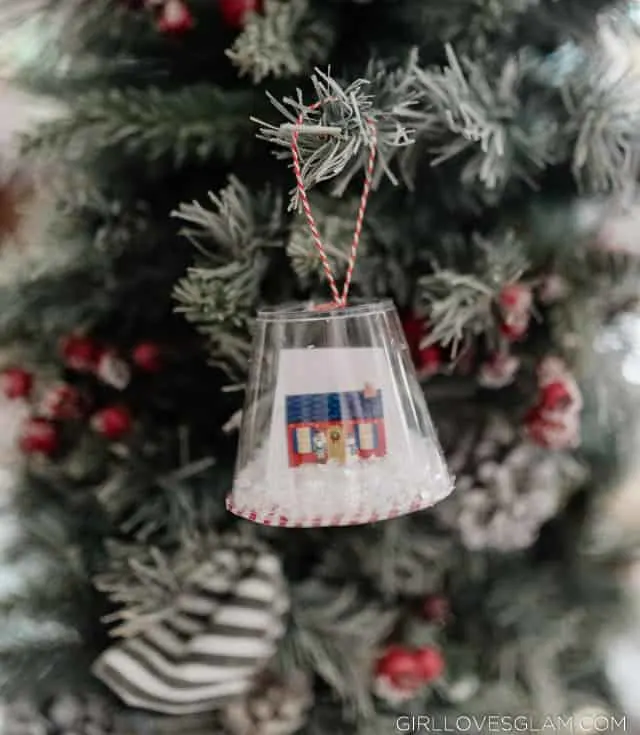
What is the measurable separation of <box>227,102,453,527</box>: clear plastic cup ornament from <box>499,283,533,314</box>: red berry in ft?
0.55

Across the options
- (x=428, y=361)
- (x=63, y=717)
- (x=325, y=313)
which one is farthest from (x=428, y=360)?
(x=63, y=717)

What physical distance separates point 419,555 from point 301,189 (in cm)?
41

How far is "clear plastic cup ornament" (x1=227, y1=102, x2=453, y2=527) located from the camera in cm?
46

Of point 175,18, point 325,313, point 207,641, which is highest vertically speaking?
point 175,18

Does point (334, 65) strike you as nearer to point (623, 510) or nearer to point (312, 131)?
point (312, 131)

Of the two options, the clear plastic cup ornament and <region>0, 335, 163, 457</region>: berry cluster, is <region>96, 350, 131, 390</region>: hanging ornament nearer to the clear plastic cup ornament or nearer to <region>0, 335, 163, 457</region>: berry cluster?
<region>0, 335, 163, 457</region>: berry cluster

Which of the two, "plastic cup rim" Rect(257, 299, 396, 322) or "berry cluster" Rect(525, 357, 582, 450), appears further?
"berry cluster" Rect(525, 357, 582, 450)

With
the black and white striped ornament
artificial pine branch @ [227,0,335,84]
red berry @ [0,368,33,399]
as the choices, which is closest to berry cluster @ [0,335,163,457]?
red berry @ [0,368,33,399]

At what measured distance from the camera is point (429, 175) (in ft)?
2.20

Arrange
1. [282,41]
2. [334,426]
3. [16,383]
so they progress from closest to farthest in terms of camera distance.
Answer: [334,426]
[282,41]
[16,383]

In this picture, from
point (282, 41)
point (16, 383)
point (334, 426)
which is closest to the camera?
point (334, 426)

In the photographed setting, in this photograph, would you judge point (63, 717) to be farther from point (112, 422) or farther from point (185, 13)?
A: point (185, 13)

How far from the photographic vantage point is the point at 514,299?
24.3 inches

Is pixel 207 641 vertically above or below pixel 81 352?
below
